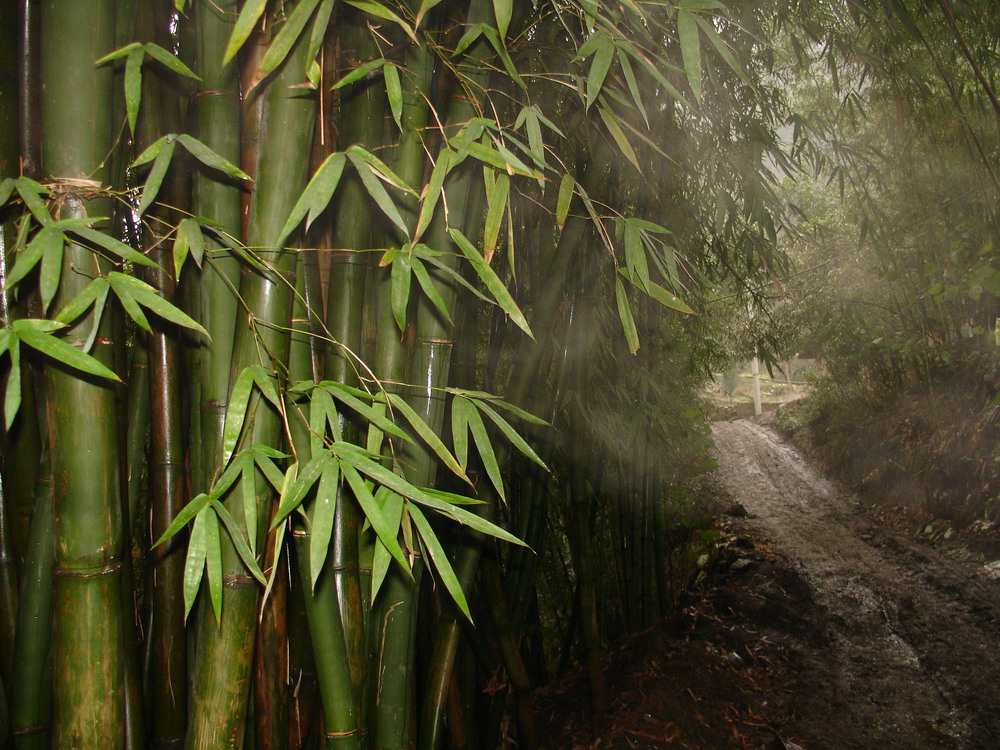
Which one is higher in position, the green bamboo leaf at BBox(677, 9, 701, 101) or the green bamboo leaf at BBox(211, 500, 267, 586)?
the green bamboo leaf at BBox(677, 9, 701, 101)

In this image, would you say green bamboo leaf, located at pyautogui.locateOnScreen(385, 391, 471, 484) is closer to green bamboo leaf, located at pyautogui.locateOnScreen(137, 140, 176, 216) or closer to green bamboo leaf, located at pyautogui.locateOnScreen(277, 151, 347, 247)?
green bamboo leaf, located at pyautogui.locateOnScreen(277, 151, 347, 247)

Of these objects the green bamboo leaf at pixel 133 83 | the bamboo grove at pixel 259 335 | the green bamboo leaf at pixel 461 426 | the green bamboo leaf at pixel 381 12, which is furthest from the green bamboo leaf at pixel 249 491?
the green bamboo leaf at pixel 381 12

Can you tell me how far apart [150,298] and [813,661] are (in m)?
4.06

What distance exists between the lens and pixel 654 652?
344 cm

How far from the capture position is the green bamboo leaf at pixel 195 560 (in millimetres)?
791

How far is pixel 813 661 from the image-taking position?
12.2ft

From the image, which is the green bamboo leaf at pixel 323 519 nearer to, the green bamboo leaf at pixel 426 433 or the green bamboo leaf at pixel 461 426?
the green bamboo leaf at pixel 426 433

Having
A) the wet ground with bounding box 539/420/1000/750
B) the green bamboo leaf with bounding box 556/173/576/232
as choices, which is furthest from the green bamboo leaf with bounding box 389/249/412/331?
the wet ground with bounding box 539/420/1000/750

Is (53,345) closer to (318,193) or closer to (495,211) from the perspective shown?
(318,193)

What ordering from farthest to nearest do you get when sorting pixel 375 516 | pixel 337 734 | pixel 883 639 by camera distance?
1. pixel 883 639
2. pixel 337 734
3. pixel 375 516

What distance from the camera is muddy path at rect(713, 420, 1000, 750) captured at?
3.07 meters

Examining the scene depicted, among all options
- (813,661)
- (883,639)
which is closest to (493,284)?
(813,661)

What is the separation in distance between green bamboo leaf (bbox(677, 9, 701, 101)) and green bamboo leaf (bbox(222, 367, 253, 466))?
0.75 m

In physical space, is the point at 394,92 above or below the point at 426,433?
above
